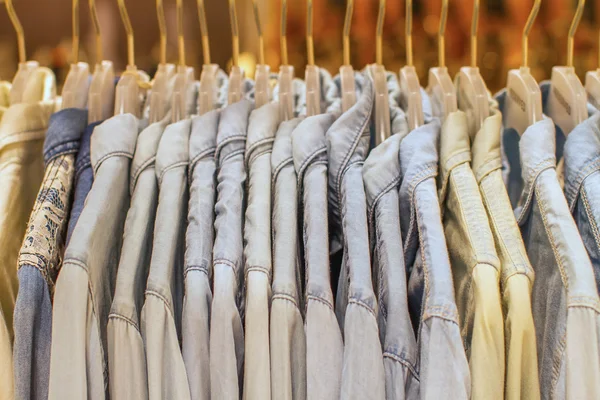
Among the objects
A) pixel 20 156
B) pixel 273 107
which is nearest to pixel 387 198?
pixel 273 107

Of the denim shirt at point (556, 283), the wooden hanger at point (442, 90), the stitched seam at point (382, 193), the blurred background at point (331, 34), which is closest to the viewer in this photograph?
the denim shirt at point (556, 283)

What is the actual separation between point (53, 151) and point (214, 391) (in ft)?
1.08

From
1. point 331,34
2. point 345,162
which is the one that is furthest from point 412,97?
point 331,34

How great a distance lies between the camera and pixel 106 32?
198cm

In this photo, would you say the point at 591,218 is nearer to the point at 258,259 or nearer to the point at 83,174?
the point at 258,259

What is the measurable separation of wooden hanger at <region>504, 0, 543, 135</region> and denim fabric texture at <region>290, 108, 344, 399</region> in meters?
0.25

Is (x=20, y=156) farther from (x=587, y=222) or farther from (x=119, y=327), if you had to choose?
(x=587, y=222)

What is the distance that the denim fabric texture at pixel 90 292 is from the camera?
55 cm

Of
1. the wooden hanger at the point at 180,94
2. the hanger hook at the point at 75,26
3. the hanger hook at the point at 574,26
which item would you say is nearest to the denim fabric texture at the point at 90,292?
the wooden hanger at the point at 180,94

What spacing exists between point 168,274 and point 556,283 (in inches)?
15.0

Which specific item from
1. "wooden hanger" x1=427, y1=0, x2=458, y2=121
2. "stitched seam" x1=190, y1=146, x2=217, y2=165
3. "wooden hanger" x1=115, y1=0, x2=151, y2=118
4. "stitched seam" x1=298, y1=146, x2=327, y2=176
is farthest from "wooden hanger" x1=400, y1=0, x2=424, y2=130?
"wooden hanger" x1=115, y1=0, x2=151, y2=118

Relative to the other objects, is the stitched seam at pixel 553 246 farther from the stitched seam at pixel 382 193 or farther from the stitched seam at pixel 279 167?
the stitched seam at pixel 279 167

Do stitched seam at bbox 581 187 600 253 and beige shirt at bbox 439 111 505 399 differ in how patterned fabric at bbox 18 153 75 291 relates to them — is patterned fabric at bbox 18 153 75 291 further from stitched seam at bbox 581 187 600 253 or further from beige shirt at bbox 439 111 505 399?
stitched seam at bbox 581 187 600 253

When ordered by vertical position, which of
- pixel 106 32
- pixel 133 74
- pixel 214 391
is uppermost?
pixel 106 32
